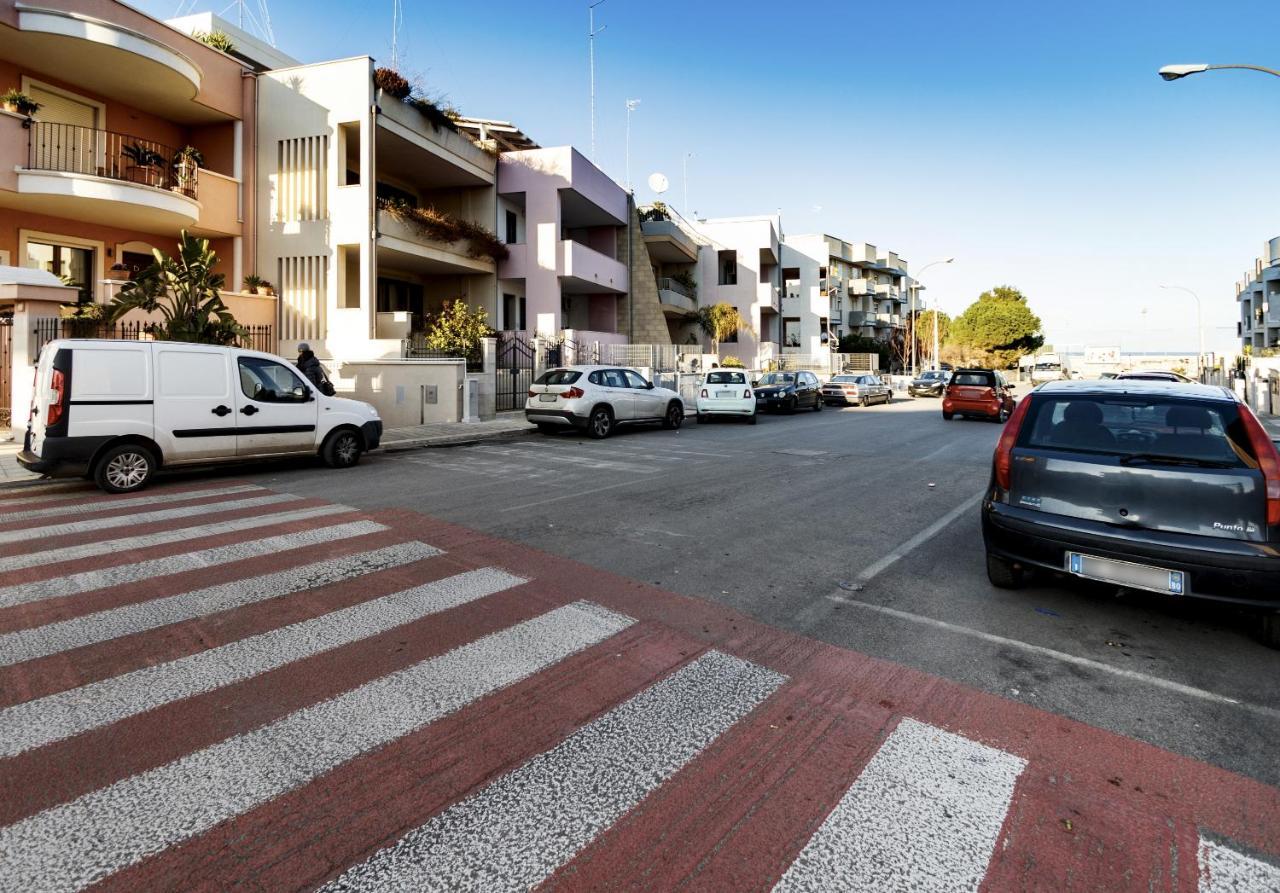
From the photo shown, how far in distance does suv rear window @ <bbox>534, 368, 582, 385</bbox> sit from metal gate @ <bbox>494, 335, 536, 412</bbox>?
4808mm

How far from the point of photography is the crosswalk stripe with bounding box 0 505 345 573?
18.8ft

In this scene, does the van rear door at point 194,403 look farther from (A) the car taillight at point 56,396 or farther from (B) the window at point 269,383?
(A) the car taillight at point 56,396

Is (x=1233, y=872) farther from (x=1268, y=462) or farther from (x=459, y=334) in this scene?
(x=459, y=334)

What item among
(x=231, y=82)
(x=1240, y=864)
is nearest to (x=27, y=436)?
(x=1240, y=864)

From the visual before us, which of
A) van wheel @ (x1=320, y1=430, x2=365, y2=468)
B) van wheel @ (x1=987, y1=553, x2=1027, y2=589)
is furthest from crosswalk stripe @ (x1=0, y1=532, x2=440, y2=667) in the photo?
van wheel @ (x1=320, y1=430, x2=365, y2=468)

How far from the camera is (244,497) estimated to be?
8602mm

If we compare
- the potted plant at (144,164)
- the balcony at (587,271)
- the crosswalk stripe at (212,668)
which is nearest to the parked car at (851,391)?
the balcony at (587,271)

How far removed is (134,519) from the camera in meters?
7.27

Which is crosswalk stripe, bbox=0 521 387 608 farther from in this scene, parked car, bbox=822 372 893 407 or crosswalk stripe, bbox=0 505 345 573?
parked car, bbox=822 372 893 407

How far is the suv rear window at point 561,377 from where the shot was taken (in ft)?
53.5

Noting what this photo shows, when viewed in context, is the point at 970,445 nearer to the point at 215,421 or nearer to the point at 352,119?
the point at 215,421

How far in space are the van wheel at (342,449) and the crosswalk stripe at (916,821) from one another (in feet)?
32.6

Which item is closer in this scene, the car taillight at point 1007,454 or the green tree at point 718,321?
the car taillight at point 1007,454

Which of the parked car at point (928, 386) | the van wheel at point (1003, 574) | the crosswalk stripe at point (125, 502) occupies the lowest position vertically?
the van wheel at point (1003, 574)
